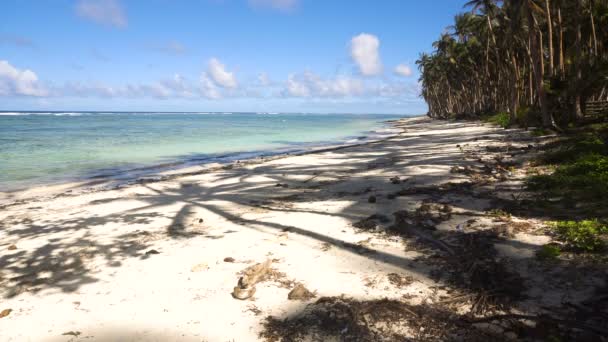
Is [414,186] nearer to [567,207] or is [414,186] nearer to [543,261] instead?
[567,207]

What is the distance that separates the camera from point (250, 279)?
13.0 ft

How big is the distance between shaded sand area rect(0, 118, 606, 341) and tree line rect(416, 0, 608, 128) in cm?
1160

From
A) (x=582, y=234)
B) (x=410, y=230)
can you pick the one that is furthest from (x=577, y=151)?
(x=410, y=230)

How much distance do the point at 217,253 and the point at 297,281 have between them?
155 cm

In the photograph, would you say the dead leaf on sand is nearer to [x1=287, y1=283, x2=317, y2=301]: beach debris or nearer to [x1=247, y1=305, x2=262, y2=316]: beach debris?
[x1=287, y1=283, x2=317, y2=301]: beach debris

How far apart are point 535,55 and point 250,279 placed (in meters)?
18.7

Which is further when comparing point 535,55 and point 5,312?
point 535,55

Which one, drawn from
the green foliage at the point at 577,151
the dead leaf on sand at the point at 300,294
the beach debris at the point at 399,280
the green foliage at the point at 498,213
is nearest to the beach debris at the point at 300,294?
the dead leaf on sand at the point at 300,294

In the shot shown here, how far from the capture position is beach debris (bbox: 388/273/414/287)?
3737 mm

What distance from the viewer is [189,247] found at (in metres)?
5.38

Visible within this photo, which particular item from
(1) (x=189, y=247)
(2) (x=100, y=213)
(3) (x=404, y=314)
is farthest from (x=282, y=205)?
(3) (x=404, y=314)

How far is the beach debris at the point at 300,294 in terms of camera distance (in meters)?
3.64

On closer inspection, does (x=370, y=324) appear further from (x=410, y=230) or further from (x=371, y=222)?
(x=371, y=222)

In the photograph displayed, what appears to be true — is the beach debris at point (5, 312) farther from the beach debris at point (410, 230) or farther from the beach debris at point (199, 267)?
the beach debris at point (410, 230)
